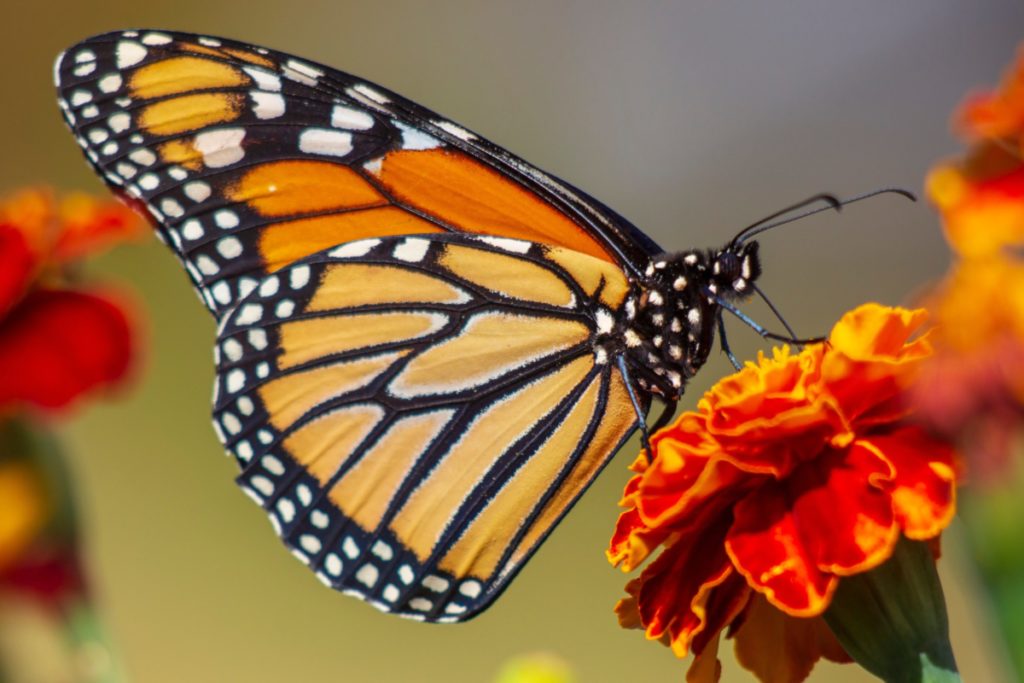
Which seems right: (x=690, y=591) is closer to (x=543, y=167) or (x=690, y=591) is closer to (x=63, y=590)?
(x=63, y=590)

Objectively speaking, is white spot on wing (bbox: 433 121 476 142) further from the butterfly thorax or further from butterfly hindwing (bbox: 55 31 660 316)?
the butterfly thorax

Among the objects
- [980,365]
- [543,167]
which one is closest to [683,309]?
[980,365]

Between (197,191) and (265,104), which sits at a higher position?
(265,104)

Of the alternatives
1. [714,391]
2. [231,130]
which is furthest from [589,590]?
[714,391]

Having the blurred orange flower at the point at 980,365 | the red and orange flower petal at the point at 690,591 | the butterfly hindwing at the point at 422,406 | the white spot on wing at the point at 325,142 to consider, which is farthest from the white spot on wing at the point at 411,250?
the blurred orange flower at the point at 980,365

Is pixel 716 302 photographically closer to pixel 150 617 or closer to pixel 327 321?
pixel 327 321

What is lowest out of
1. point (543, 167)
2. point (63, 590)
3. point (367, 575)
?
point (63, 590)

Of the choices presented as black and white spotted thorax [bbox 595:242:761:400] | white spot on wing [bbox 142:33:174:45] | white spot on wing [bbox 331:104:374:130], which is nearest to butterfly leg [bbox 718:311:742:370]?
black and white spotted thorax [bbox 595:242:761:400]
